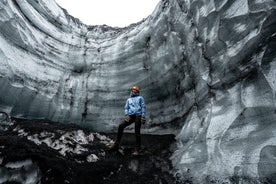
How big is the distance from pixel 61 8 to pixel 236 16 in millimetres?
7746

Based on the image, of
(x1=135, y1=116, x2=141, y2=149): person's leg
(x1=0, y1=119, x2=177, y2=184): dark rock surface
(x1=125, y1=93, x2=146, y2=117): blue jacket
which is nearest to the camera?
(x1=0, y1=119, x2=177, y2=184): dark rock surface

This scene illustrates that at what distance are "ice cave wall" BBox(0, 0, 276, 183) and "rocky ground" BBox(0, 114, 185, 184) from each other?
578 mm

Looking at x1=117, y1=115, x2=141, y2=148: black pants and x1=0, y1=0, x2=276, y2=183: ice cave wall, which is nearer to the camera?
x1=0, y1=0, x2=276, y2=183: ice cave wall

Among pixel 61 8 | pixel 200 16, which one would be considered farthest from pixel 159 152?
pixel 61 8

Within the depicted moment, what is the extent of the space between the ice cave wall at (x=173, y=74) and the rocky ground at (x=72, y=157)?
1.90 ft

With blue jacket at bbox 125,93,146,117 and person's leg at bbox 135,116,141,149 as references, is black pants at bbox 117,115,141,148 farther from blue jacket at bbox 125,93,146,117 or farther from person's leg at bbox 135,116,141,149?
blue jacket at bbox 125,93,146,117

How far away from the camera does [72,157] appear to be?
579 centimetres

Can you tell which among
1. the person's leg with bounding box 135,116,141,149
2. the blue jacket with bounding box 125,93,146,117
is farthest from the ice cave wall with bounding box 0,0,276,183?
the blue jacket with bounding box 125,93,146,117

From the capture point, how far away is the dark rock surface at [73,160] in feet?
16.0

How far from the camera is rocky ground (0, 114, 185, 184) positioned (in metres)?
4.91

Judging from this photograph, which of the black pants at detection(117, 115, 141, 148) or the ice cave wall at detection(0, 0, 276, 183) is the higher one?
the ice cave wall at detection(0, 0, 276, 183)

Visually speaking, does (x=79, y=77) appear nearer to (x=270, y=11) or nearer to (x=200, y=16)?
(x=200, y=16)

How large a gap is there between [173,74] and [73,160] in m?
3.82

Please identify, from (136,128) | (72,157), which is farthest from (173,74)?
(72,157)
